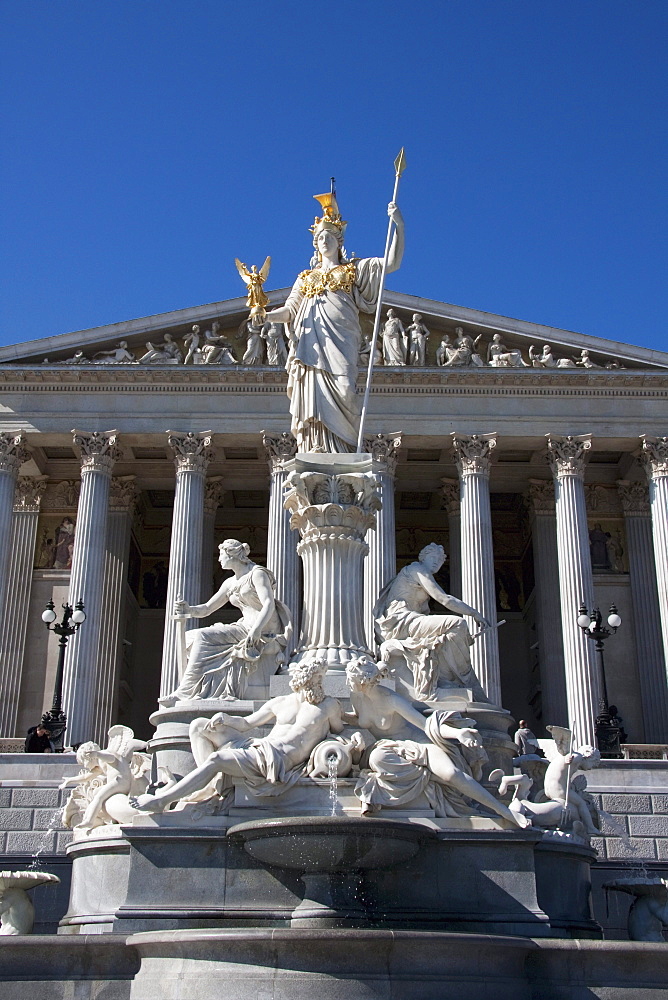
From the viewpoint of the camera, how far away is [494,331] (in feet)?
139

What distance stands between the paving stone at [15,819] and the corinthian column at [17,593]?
16971mm

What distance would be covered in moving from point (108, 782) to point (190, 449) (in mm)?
28104

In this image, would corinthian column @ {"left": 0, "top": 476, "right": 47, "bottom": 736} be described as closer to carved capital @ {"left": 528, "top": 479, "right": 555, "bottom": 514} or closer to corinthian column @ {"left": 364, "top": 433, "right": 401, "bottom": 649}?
corinthian column @ {"left": 364, "top": 433, "right": 401, "bottom": 649}

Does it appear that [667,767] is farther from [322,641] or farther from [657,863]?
[322,641]

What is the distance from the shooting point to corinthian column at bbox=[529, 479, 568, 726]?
4109cm

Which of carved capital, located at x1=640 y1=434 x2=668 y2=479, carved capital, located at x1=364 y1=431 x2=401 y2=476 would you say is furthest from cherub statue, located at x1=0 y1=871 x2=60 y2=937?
carved capital, located at x1=640 y1=434 x2=668 y2=479

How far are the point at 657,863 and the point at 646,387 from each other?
22547mm

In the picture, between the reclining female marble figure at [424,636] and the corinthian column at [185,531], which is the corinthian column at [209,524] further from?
the reclining female marble figure at [424,636]

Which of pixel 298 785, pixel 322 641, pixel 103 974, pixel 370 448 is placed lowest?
pixel 103 974

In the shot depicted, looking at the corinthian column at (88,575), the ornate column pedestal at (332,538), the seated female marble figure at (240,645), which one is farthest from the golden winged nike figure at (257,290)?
the corinthian column at (88,575)

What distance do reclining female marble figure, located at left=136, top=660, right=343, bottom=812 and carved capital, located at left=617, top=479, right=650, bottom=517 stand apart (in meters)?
35.1

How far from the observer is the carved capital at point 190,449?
4003cm

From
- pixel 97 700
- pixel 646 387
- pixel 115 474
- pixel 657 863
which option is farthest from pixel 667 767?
pixel 115 474

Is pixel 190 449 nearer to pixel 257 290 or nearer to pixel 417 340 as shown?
pixel 417 340
